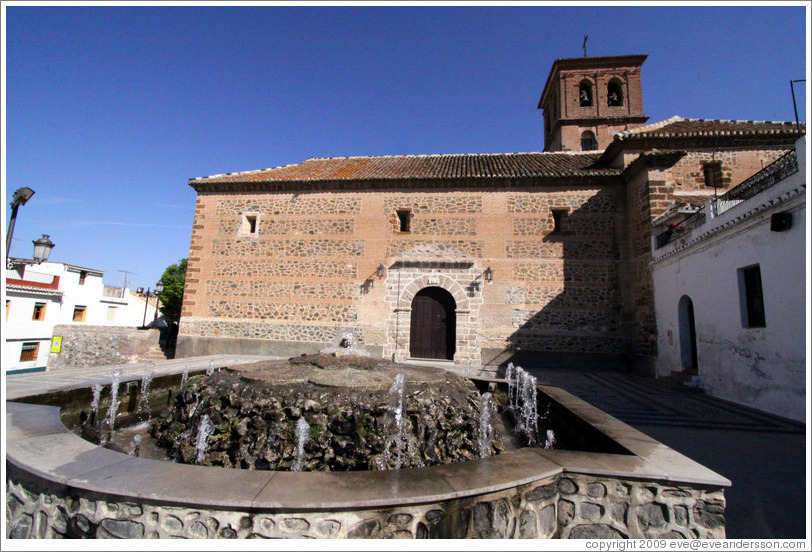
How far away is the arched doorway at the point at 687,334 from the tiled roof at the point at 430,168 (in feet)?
15.4

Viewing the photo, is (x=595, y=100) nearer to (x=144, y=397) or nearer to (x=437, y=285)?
(x=437, y=285)

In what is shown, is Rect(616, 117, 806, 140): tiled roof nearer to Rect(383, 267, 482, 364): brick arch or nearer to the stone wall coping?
Rect(383, 267, 482, 364): brick arch

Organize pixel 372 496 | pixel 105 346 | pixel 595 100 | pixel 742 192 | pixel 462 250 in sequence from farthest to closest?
pixel 595 100 < pixel 105 346 < pixel 462 250 < pixel 742 192 < pixel 372 496

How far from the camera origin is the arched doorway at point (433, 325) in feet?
37.6

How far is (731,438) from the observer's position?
4.27 metres

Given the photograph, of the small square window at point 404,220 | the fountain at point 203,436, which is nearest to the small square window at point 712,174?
the small square window at point 404,220

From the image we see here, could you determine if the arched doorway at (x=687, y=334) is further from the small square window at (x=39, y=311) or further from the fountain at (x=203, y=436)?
the small square window at (x=39, y=311)

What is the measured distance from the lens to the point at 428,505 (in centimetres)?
177

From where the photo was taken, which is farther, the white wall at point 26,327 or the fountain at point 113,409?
the white wall at point 26,327

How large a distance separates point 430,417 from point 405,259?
28.9ft

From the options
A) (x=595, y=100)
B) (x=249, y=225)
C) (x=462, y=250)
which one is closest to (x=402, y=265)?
(x=462, y=250)

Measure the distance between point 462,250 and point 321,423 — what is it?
935 cm

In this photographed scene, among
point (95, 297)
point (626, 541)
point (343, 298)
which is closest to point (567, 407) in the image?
point (626, 541)

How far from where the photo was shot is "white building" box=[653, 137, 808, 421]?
17.3 ft
